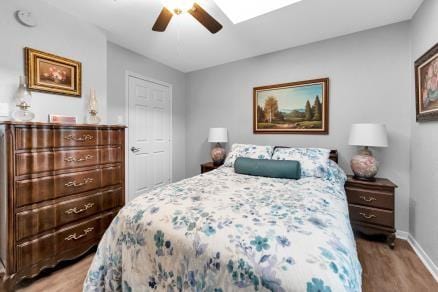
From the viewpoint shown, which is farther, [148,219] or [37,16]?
[37,16]

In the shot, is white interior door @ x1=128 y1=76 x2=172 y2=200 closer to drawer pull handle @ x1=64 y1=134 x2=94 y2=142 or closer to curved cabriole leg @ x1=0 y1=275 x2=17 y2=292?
drawer pull handle @ x1=64 y1=134 x2=94 y2=142

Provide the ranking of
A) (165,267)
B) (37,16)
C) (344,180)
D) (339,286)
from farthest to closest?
(344,180)
(37,16)
(165,267)
(339,286)

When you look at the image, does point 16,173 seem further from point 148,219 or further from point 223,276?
point 223,276

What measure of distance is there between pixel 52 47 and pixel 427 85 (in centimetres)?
352

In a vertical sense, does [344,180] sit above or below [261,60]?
below

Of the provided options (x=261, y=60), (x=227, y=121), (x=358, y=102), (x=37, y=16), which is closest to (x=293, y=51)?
(x=261, y=60)

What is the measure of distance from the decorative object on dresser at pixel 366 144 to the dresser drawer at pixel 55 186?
2686 millimetres

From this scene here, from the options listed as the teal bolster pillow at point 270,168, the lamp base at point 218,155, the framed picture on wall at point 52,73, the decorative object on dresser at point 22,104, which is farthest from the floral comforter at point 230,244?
the lamp base at point 218,155

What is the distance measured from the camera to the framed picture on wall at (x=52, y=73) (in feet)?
6.11

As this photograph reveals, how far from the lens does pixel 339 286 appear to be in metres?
0.72

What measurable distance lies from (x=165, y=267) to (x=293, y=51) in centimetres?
299

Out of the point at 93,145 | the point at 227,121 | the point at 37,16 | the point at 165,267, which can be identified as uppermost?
the point at 37,16

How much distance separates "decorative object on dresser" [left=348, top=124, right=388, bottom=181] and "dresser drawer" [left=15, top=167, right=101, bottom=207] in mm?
2686

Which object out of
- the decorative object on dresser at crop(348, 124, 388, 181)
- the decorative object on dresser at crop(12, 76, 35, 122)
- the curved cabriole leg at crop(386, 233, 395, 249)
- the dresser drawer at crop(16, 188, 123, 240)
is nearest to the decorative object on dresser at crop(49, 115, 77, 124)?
the decorative object on dresser at crop(12, 76, 35, 122)
